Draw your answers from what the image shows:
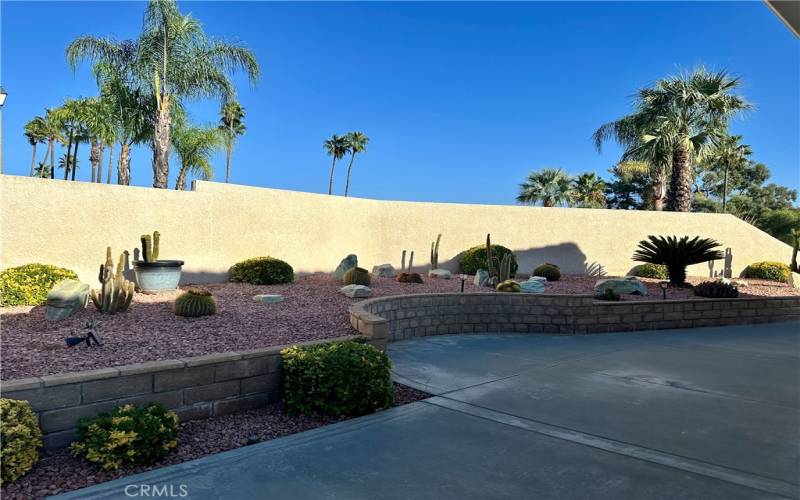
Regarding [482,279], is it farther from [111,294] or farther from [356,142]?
[356,142]

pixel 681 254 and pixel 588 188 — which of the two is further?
pixel 588 188

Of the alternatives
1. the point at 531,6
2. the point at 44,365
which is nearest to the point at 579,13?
the point at 531,6

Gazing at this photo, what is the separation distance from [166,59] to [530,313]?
11.7m

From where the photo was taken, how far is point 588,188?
30.7 meters

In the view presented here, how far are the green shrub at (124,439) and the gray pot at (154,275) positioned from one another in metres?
6.20

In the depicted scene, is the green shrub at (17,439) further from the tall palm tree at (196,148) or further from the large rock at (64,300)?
the tall palm tree at (196,148)

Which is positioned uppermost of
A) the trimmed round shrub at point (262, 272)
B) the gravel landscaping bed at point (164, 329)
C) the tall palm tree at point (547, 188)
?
the tall palm tree at point (547, 188)

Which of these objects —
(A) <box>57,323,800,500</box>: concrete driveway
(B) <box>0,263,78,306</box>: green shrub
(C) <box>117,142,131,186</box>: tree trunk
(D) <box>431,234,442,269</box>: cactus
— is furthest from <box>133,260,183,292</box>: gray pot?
(C) <box>117,142,131,186</box>: tree trunk

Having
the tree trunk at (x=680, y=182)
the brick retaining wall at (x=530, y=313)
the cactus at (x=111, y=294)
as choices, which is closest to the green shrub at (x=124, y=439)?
the cactus at (x=111, y=294)

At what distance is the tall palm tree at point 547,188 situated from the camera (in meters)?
28.6

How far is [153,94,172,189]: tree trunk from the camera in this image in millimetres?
13367

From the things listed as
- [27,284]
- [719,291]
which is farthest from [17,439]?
[719,291]

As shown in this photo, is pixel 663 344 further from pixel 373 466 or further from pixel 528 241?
pixel 528 241

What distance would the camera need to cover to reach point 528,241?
51.9 feet
